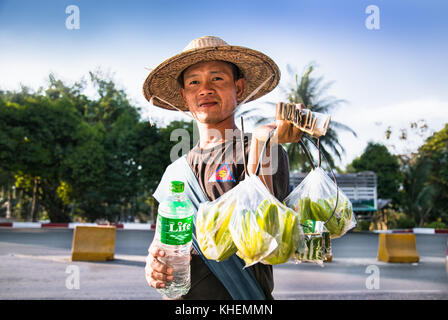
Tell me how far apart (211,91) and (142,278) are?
6.16m

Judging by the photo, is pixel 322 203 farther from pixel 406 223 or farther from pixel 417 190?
pixel 417 190

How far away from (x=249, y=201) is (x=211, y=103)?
0.77 m

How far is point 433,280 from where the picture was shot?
7.54m

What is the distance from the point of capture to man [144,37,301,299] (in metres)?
1.92

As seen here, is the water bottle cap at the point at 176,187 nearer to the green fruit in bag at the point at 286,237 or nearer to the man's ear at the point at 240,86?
the green fruit in bag at the point at 286,237

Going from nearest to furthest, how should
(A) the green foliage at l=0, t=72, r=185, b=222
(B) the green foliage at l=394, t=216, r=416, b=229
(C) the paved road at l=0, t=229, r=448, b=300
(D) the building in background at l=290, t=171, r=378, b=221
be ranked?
(C) the paved road at l=0, t=229, r=448, b=300 < (D) the building in background at l=290, t=171, r=378, b=221 < (A) the green foliage at l=0, t=72, r=185, b=222 < (B) the green foliage at l=394, t=216, r=416, b=229

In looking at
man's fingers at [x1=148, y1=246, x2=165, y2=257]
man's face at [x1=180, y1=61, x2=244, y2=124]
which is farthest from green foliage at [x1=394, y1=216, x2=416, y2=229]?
man's fingers at [x1=148, y1=246, x2=165, y2=257]

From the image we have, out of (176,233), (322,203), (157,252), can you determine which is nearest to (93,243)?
(157,252)

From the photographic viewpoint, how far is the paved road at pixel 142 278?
611cm

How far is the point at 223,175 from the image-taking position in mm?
1998

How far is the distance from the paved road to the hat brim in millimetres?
4345

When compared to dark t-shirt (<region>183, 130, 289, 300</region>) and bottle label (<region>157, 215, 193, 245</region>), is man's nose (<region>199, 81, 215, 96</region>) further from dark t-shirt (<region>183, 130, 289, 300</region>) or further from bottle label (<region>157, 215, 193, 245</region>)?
bottle label (<region>157, 215, 193, 245</region>)

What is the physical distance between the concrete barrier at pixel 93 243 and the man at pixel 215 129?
7807mm
